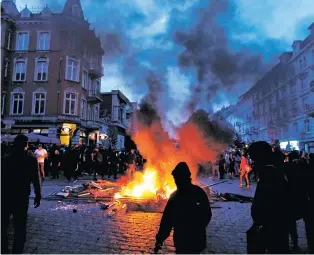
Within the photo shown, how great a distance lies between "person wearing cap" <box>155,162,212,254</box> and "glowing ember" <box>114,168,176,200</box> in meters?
5.12

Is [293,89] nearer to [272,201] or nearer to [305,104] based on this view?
[305,104]

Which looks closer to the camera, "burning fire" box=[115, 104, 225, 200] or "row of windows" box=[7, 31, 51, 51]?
"burning fire" box=[115, 104, 225, 200]

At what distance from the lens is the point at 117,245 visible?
14.1 ft

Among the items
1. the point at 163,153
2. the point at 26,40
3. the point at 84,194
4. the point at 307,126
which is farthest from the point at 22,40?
the point at 307,126

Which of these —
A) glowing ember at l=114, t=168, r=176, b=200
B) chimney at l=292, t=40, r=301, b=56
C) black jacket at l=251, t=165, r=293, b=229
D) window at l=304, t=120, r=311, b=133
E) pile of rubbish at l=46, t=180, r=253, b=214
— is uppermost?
chimney at l=292, t=40, r=301, b=56

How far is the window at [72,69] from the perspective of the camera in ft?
89.9

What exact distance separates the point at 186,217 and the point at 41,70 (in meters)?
29.4

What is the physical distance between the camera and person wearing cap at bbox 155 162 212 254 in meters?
2.72

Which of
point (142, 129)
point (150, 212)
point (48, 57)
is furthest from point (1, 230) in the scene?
point (48, 57)

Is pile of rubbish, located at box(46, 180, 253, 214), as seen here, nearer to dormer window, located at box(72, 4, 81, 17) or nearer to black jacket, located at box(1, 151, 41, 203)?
black jacket, located at box(1, 151, 41, 203)

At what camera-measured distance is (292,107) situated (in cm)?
2961

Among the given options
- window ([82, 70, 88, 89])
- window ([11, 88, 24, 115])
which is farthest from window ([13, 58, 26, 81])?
window ([82, 70, 88, 89])

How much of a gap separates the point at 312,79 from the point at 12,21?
3429 cm

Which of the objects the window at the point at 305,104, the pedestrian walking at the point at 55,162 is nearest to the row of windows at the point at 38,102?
the pedestrian walking at the point at 55,162
